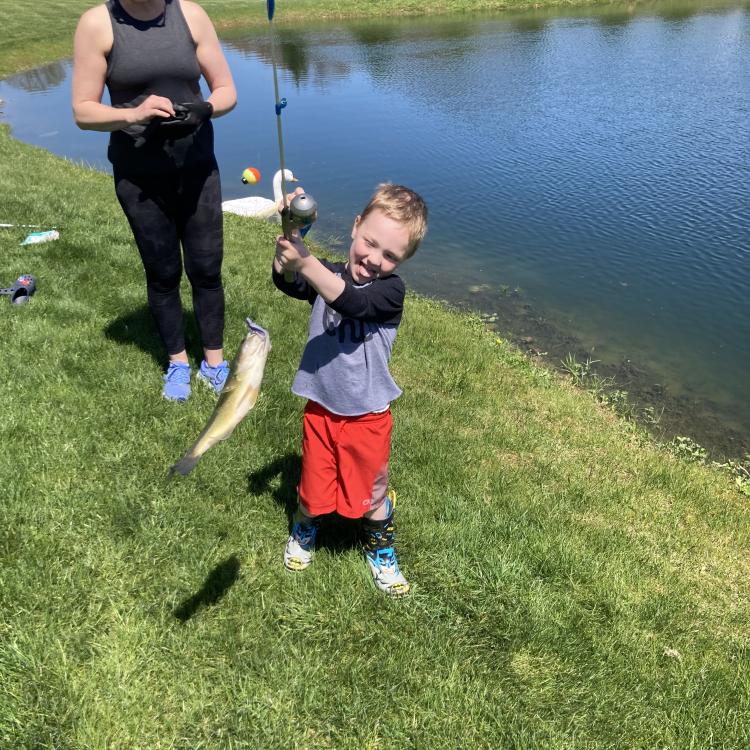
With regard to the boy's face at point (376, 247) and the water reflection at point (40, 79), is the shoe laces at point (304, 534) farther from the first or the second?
the water reflection at point (40, 79)

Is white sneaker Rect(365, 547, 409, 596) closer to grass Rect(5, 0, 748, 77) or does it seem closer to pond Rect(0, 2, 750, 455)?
pond Rect(0, 2, 750, 455)

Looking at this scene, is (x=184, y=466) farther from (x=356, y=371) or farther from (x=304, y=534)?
(x=304, y=534)

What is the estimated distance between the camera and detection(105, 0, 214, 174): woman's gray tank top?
3.72 meters

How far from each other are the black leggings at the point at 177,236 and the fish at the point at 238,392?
188cm

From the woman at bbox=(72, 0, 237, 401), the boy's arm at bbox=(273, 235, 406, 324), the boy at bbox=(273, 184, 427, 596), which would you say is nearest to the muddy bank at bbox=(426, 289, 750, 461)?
the boy at bbox=(273, 184, 427, 596)

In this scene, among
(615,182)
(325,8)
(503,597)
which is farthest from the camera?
(325,8)

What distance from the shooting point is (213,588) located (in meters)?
3.37

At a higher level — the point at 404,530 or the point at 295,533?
the point at 295,533

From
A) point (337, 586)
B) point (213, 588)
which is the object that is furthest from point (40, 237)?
point (337, 586)

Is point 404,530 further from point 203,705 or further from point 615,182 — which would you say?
point 615,182

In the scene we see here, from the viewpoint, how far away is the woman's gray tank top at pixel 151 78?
146 inches

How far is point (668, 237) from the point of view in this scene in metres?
12.0

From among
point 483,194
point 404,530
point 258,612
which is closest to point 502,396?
point 404,530

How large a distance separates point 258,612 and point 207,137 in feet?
10.1
